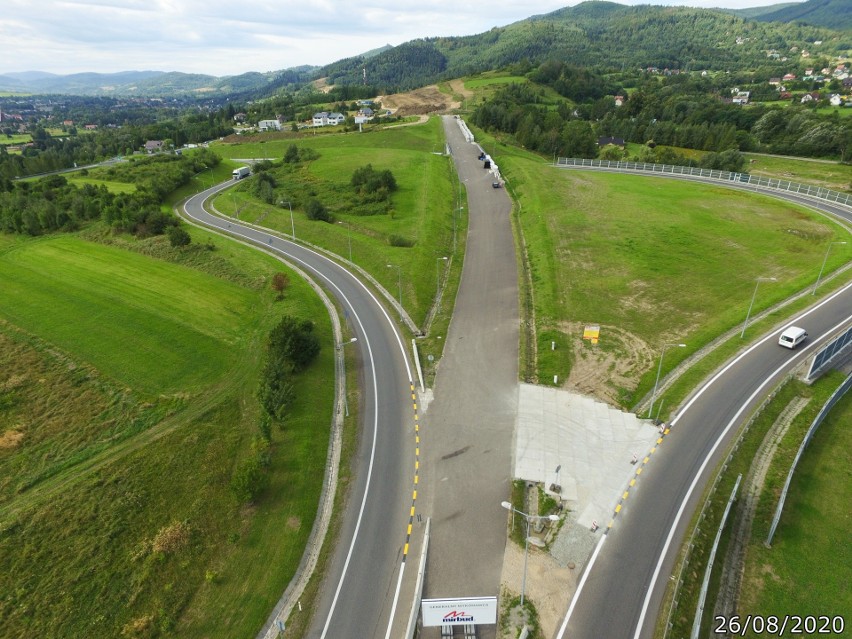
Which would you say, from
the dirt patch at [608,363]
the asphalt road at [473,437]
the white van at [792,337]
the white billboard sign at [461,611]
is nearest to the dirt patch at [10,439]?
the asphalt road at [473,437]

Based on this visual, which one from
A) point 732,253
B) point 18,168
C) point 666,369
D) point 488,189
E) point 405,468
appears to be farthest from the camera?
point 18,168

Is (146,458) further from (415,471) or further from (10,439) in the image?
(415,471)

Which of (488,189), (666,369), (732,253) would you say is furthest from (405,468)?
(488,189)

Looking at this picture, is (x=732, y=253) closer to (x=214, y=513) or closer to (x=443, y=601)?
(x=443, y=601)

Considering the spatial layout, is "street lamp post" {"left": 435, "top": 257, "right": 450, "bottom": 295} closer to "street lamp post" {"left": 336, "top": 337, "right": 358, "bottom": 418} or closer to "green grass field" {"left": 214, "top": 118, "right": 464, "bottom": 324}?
"green grass field" {"left": 214, "top": 118, "right": 464, "bottom": 324}

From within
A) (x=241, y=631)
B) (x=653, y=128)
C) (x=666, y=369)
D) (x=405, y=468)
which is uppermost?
(x=653, y=128)

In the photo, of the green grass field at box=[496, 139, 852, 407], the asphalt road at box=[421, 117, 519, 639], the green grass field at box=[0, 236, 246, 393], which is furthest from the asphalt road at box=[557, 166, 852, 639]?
the green grass field at box=[0, 236, 246, 393]
